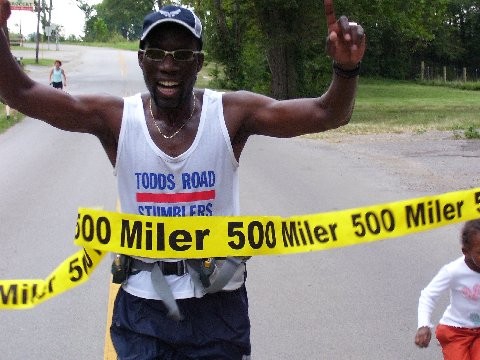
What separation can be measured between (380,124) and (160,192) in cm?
2109

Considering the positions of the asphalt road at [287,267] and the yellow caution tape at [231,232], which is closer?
the yellow caution tape at [231,232]

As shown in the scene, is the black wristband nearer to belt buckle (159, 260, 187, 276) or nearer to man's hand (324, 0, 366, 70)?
man's hand (324, 0, 366, 70)

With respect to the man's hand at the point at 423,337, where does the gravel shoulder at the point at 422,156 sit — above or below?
above

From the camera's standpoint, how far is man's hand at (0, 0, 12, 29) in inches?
116

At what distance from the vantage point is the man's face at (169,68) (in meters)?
3.00

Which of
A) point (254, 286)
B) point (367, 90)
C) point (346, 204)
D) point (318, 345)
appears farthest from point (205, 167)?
point (367, 90)

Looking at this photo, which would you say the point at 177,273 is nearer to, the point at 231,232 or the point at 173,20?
the point at 231,232

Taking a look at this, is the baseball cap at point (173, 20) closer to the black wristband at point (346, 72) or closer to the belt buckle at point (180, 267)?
the black wristband at point (346, 72)

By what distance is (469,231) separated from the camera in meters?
3.95

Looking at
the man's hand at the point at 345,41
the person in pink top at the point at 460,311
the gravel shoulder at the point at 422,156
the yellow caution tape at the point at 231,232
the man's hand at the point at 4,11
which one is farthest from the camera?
the gravel shoulder at the point at 422,156

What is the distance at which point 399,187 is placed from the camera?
12.0 m

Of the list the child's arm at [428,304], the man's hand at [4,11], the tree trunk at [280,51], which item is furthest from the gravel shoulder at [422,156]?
the man's hand at [4,11]

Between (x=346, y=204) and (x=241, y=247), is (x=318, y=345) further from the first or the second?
(x=346, y=204)

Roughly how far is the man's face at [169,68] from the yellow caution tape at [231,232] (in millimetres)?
457
